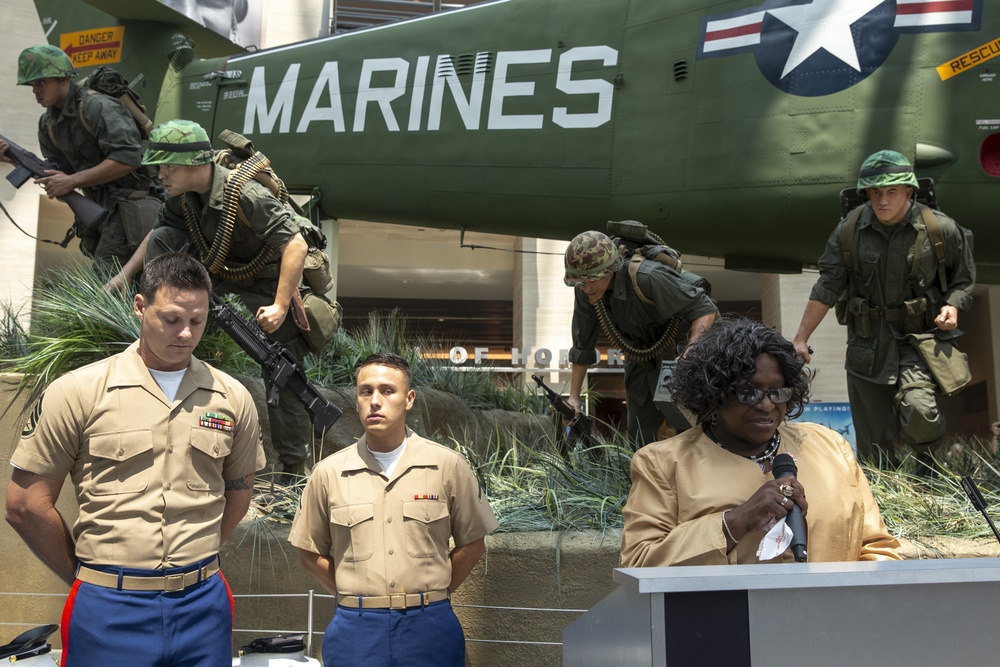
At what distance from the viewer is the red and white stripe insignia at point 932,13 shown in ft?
17.6

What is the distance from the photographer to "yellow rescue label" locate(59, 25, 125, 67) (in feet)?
27.5

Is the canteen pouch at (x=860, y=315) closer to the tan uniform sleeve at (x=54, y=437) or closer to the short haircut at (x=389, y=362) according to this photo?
the short haircut at (x=389, y=362)

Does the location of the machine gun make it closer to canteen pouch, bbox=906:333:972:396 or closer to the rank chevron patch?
canteen pouch, bbox=906:333:972:396

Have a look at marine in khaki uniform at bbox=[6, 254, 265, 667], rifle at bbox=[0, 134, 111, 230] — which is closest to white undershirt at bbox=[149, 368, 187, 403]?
marine in khaki uniform at bbox=[6, 254, 265, 667]

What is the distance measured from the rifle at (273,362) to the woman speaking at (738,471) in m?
2.89

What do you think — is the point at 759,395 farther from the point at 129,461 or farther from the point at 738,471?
the point at 129,461

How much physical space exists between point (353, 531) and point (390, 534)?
127 mm

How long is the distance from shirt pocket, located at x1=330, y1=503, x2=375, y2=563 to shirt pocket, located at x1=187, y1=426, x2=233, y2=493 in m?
0.44

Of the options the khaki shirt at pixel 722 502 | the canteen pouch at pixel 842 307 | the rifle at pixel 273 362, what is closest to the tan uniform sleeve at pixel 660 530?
the khaki shirt at pixel 722 502

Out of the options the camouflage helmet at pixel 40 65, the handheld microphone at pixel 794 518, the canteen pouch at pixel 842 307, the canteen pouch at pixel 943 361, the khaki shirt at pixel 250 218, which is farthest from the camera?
the camouflage helmet at pixel 40 65

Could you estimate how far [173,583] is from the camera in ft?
8.83

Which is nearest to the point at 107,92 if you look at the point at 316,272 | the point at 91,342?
the point at 91,342

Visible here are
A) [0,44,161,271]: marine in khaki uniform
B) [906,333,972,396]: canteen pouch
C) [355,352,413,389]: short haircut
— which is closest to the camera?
[355,352,413,389]: short haircut

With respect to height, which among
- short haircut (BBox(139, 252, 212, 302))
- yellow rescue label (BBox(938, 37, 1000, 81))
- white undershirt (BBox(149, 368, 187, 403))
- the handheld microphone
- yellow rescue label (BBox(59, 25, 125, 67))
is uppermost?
yellow rescue label (BBox(59, 25, 125, 67))
